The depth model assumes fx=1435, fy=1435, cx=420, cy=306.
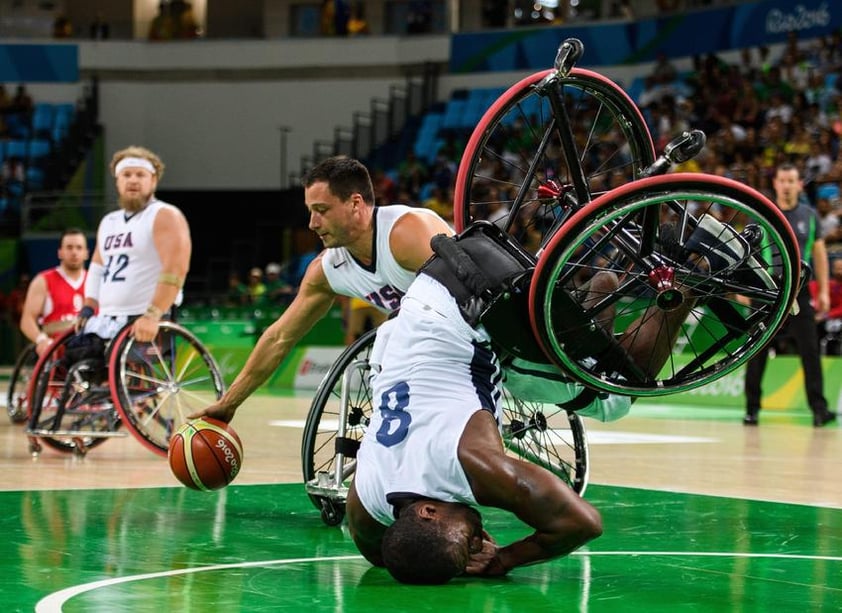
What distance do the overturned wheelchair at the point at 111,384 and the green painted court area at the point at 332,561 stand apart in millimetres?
1465

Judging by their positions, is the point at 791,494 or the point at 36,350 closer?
the point at 791,494

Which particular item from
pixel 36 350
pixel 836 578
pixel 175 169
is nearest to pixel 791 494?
pixel 836 578

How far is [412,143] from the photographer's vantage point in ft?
90.7

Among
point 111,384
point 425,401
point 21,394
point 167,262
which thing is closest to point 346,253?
point 425,401

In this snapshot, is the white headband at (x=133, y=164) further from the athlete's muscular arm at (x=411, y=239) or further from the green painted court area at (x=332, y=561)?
the athlete's muscular arm at (x=411, y=239)

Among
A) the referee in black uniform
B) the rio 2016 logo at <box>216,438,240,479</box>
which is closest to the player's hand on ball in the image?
the rio 2016 logo at <box>216,438,240,479</box>

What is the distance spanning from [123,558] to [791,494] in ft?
12.2

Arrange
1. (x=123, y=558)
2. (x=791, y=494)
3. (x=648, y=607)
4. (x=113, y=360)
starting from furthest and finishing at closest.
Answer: (x=113, y=360)
(x=791, y=494)
(x=123, y=558)
(x=648, y=607)

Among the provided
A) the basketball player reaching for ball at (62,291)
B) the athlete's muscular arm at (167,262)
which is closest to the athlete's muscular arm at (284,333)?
the athlete's muscular arm at (167,262)

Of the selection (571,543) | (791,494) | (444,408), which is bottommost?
(791,494)

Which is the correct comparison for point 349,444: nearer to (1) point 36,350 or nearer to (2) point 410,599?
(2) point 410,599

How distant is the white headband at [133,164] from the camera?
29.1 feet

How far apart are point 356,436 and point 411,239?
1.19 metres

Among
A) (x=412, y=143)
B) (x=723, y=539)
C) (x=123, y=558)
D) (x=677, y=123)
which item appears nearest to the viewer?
(x=123, y=558)
